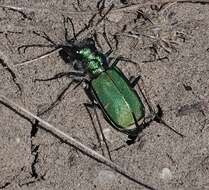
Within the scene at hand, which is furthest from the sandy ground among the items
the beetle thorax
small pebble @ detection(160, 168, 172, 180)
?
the beetle thorax

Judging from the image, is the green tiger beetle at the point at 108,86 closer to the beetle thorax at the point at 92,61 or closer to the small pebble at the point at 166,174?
the beetle thorax at the point at 92,61

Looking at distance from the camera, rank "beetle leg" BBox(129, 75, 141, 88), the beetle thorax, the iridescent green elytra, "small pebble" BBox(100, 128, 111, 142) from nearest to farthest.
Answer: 1. the iridescent green elytra
2. "small pebble" BBox(100, 128, 111, 142)
3. "beetle leg" BBox(129, 75, 141, 88)
4. the beetle thorax

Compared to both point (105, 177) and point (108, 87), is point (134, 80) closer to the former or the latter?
point (108, 87)

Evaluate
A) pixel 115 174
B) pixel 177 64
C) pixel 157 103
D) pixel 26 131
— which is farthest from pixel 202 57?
pixel 26 131

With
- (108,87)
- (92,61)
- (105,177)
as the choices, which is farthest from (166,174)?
(92,61)

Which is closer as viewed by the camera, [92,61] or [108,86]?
[108,86]

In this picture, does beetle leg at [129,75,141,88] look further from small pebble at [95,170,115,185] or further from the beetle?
small pebble at [95,170,115,185]

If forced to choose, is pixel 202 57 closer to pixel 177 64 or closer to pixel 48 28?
pixel 177 64
